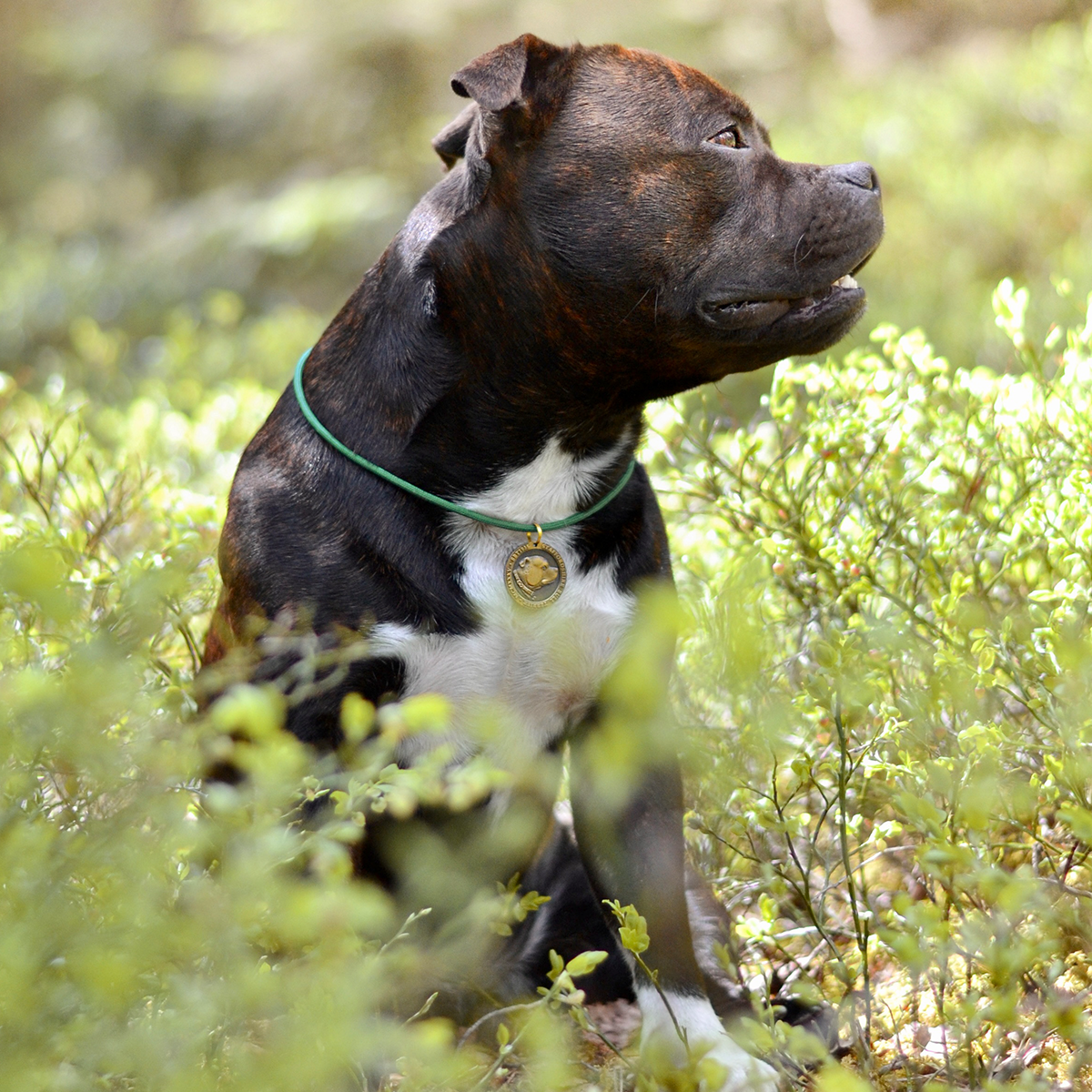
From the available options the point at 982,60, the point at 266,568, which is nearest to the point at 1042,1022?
the point at 266,568

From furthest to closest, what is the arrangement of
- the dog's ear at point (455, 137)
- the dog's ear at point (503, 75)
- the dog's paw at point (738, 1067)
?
the dog's ear at point (455, 137) < the dog's ear at point (503, 75) < the dog's paw at point (738, 1067)

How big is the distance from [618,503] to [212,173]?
10.7m

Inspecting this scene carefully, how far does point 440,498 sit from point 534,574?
0.71ft

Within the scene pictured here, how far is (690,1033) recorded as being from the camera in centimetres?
214

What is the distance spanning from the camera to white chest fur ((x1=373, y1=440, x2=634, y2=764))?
7.13 ft

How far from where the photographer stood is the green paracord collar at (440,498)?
2.20 m

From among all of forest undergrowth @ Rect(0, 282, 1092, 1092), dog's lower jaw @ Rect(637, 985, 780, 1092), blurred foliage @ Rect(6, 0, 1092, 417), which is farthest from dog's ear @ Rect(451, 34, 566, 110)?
blurred foliage @ Rect(6, 0, 1092, 417)

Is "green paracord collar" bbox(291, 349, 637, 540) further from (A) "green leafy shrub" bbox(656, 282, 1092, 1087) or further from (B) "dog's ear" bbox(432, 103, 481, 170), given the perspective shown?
(B) "dog's ear" bbox(432, 103, 481, 170)

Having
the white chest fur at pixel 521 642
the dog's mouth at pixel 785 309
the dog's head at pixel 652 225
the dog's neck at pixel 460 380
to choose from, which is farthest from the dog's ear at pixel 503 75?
the white chest fur at pixel 521 642

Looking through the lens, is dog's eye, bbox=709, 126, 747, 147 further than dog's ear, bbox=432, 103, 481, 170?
No

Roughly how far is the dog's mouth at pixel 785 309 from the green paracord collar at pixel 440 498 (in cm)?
36

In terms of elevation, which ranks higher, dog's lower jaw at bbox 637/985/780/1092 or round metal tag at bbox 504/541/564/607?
round metal tag at bbox 504/541/564/607

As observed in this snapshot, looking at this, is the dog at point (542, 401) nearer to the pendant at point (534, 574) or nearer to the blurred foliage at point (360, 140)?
the pendant at point (534, 574)

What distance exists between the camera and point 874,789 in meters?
2.32
